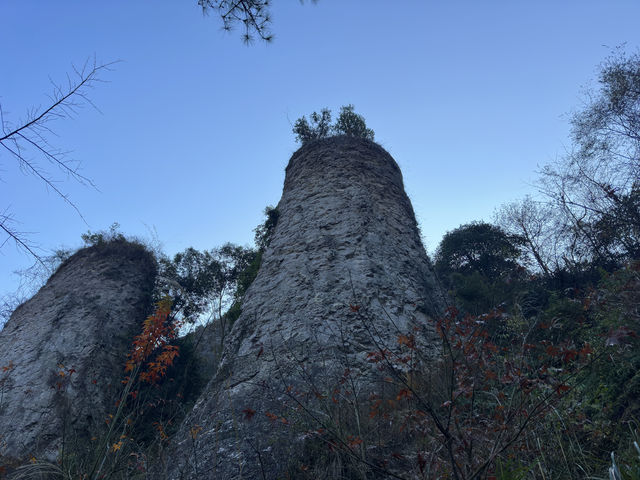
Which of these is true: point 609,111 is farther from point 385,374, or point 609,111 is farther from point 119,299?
point 119,299

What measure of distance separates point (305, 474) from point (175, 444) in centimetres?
208

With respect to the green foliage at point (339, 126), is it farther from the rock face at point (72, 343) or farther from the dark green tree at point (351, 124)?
the rock face at point (72, 343)

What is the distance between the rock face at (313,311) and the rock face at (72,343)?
2.71 m

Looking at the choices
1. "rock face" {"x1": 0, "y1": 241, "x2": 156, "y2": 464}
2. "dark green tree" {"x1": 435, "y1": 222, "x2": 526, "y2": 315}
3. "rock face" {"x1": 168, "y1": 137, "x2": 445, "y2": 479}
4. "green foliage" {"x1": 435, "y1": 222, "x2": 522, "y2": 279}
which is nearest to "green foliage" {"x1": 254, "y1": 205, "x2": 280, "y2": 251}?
"rock face" {"x1": 168, "y1": 137, "x2": 445, "y2": 479}

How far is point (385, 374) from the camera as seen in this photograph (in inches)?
158

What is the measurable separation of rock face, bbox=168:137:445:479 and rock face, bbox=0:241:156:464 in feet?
8.88

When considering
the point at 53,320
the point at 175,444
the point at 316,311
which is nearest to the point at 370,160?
the point at 316,311

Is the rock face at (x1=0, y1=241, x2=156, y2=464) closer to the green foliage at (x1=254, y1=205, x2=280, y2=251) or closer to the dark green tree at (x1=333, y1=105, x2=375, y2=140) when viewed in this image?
the green foliage at (x1=254, y1=205, x2=280, y2=251)

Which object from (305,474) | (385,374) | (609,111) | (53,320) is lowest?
(305,474)

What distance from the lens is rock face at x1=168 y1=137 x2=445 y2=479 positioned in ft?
10.8

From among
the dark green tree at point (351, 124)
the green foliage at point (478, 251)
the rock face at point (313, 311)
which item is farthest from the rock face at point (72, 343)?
the green foliage at point (478, 251)

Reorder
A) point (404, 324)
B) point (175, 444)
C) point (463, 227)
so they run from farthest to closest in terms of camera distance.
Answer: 1. point (463, 227)
2. point (404, 324)
3. point (175, 444)

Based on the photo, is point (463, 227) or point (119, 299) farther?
point (463, 227)

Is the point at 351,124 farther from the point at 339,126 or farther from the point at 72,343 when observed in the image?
the point at 72,343
